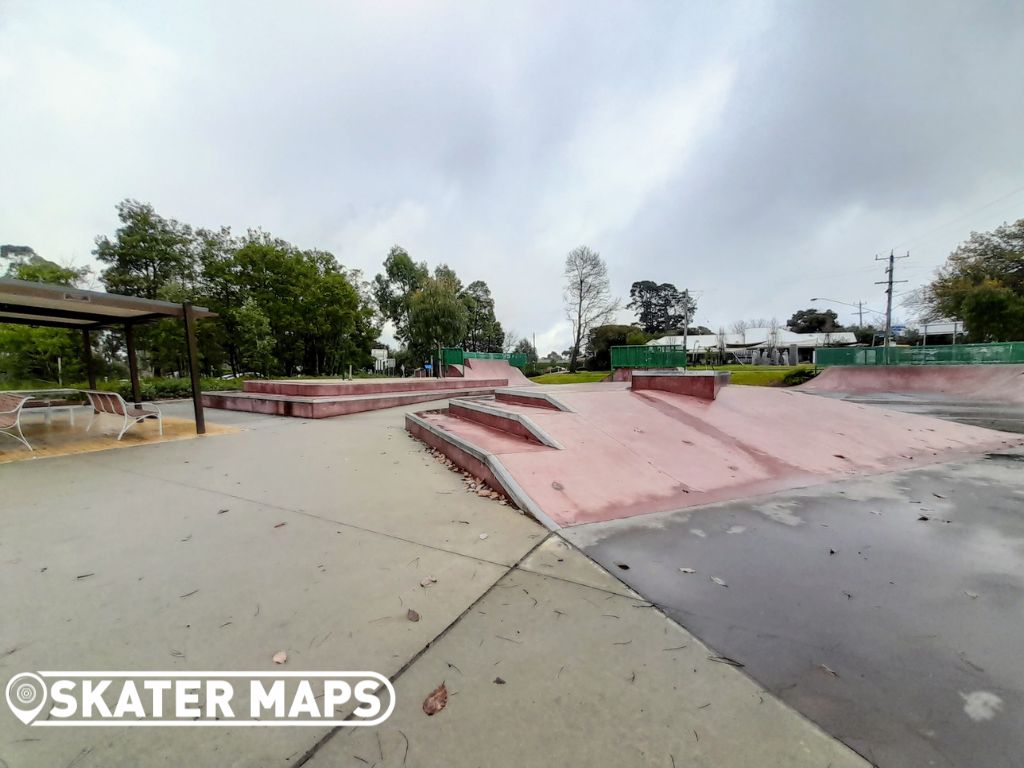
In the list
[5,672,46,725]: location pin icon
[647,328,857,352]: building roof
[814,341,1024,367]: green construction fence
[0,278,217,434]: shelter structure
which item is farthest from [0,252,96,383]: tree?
[647,328,857,352]: building roof

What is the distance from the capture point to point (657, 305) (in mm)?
70812

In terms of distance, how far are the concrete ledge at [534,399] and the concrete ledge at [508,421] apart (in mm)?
951

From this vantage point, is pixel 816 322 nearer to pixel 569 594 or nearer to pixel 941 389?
pixel 941 389

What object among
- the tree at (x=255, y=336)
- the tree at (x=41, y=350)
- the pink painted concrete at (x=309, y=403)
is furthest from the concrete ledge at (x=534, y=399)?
the tree at (x=41, y=350)

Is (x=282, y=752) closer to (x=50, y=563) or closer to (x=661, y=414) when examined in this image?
(x=50, y=563)

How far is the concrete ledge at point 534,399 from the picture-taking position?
662 cm

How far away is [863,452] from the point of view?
592 cm

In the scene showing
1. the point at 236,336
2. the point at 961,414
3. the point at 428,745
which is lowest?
the point at 961,414

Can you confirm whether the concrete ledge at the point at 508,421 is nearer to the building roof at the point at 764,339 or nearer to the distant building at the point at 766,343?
the building roof at the point at 764,339

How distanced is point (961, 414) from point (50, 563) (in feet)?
60.2

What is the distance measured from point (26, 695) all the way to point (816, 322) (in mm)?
89428

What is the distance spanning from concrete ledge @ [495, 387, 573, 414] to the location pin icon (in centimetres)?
545

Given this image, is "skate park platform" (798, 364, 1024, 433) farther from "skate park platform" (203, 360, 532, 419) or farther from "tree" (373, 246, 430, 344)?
"tree" (373, 246, 430, 344)

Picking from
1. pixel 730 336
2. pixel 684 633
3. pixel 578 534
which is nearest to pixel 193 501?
pixel 578 534
